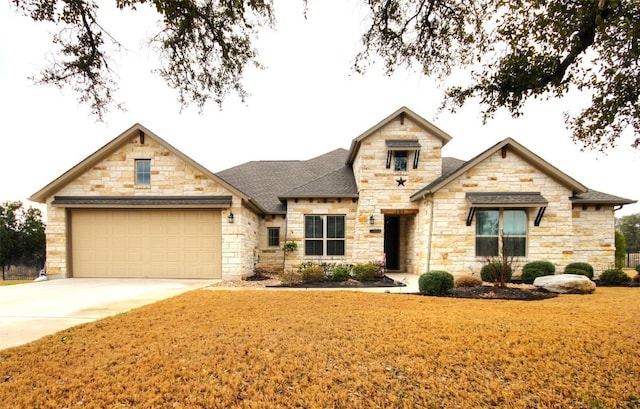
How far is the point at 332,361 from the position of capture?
153 inches

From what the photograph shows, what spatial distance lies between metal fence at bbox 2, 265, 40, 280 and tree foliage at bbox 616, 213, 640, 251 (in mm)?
69871

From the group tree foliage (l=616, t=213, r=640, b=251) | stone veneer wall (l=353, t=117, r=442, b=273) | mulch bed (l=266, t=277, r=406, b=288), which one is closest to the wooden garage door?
mulch bed (l=266, t=277, r=406, b=288)

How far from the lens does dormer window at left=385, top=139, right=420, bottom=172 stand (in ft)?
43.9

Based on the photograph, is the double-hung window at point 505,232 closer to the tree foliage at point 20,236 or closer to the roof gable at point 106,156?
the roof gable at point 106,156

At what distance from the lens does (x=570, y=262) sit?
464 inches

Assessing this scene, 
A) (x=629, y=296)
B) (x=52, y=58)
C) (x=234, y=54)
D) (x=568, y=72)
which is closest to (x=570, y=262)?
(x=629, y=296)

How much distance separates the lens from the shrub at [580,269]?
36.7ft

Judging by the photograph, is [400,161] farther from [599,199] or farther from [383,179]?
[599,199]

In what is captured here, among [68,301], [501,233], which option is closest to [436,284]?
[501,233]

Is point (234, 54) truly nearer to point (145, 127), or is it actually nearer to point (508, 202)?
point (145, 127)

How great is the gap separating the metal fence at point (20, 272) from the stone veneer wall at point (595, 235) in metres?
32.7

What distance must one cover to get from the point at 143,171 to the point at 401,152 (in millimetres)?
10699

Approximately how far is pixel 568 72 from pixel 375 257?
924 centimetres

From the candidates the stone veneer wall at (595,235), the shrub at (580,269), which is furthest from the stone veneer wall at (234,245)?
the stone veneer wall at (595,235)
